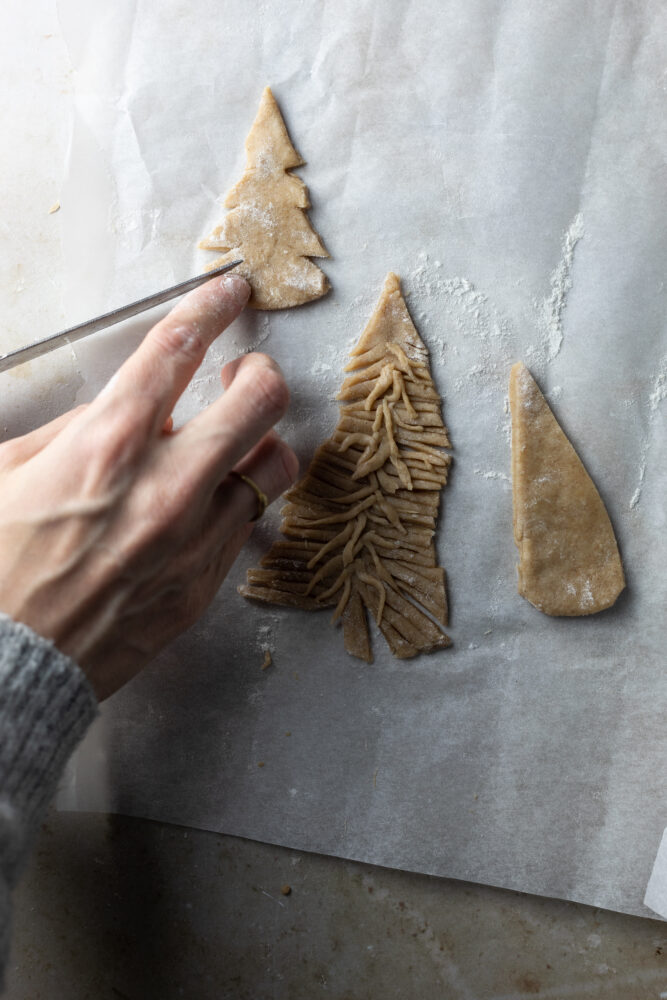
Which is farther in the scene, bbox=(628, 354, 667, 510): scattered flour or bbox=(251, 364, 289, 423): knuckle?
bbox=(628, 354, 667, 510): scattered flour

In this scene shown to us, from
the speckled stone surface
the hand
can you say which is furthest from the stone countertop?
the hand

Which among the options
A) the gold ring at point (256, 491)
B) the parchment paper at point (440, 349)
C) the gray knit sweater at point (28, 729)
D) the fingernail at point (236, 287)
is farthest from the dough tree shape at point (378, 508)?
the gray knit sweater at point (28, 729)

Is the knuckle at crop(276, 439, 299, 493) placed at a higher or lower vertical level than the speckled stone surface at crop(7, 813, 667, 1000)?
higher

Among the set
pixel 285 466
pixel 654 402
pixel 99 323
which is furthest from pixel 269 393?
pixel 654 402

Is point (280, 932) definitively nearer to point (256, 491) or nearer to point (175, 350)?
point (256, 491)

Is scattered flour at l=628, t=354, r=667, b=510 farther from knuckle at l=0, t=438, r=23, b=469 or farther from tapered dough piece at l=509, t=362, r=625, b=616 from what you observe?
knuckle at l=0, t=438, r=23, b=469

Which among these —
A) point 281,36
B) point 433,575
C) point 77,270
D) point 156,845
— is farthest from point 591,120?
point 156,845
